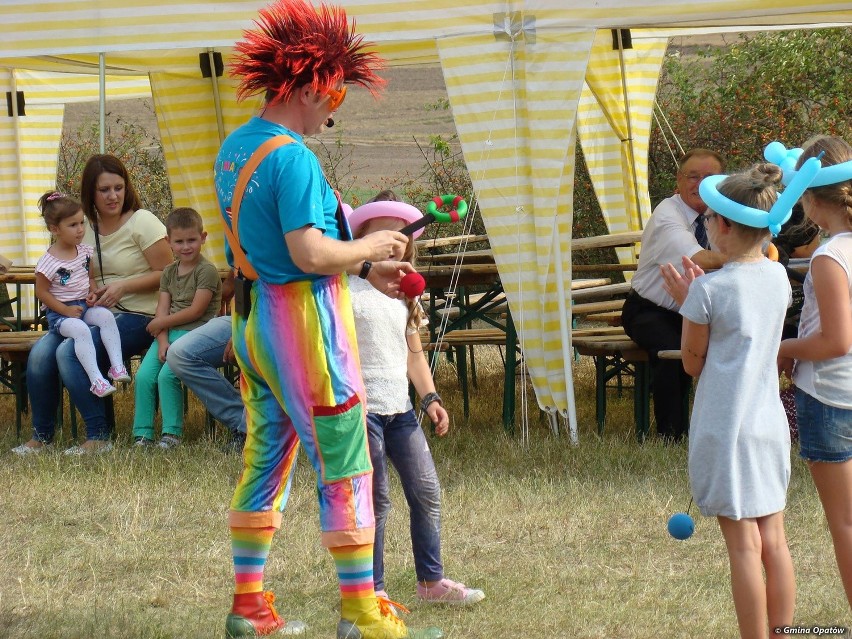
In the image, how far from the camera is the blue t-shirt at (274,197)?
3.06 m

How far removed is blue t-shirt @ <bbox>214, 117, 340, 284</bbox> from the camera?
3.06 m

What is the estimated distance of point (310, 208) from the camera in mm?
3059

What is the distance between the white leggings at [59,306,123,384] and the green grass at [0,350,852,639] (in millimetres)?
495

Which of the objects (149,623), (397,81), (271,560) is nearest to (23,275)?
(271,560)

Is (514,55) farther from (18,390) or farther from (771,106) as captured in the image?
(771,106)

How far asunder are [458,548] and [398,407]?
42.6 inches

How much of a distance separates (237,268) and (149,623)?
1.18 metres

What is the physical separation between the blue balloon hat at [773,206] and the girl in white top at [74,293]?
155 inches

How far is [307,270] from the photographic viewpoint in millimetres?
3068

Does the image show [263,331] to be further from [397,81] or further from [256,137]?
[397,81]

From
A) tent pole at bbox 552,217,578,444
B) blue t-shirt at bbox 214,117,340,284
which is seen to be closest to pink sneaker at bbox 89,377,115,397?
tent pole at bbox 552,217,578,444

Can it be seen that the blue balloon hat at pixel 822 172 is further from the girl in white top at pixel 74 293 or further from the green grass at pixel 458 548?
the girl in white top at pixel 74 293

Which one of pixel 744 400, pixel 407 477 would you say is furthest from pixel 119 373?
pixel 744 400

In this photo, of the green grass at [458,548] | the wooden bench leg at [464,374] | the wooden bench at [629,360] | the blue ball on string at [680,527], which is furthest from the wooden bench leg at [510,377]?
the blue ball on string at [680,527]
